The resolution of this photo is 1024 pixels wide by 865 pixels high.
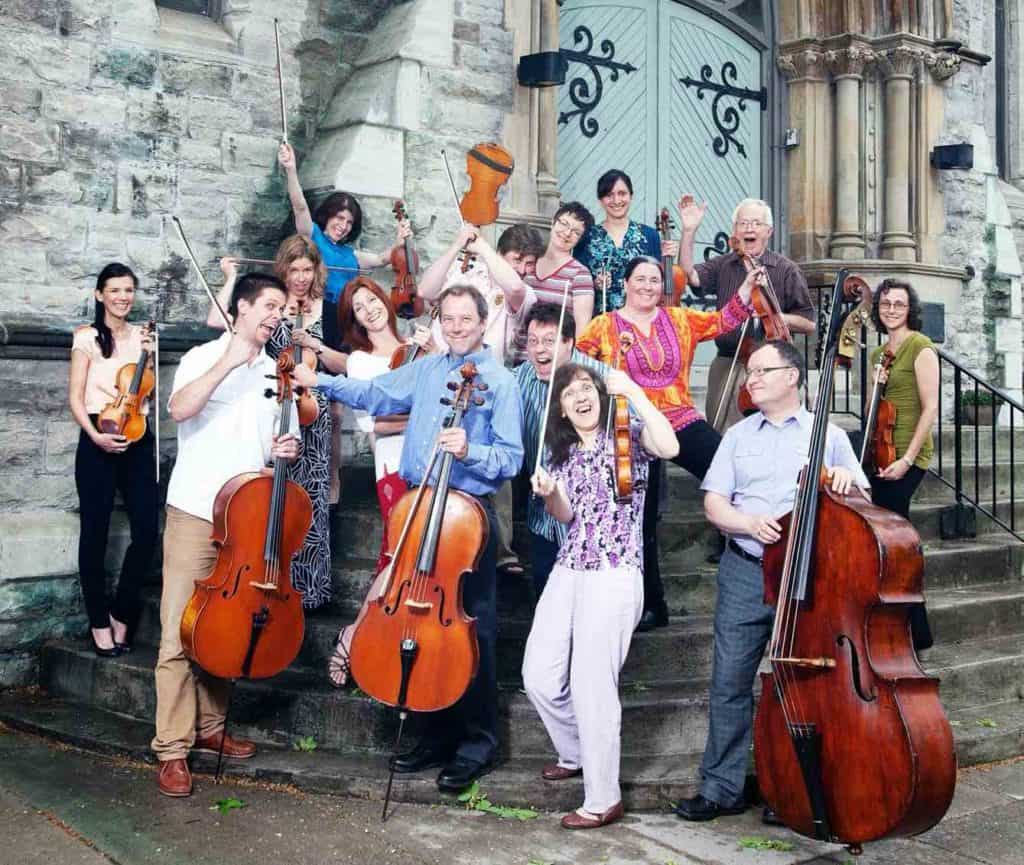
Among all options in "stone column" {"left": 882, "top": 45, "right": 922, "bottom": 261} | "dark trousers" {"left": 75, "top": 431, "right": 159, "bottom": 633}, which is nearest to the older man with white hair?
"dark trousers" {"left": 75, "top": 431, "right": 159, "bottom": 633}

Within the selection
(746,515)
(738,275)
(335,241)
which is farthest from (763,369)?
(335,241)

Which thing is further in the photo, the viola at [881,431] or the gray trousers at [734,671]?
the viola at [881,431]

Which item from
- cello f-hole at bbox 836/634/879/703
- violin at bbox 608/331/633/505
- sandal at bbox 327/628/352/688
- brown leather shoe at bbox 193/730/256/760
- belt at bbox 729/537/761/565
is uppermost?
violin at bbox 608/331/633/505

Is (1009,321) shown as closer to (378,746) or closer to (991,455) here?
(991,455)

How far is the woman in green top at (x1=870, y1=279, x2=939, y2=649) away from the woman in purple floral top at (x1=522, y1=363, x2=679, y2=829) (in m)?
1.88

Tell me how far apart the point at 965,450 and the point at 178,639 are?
5788 mm

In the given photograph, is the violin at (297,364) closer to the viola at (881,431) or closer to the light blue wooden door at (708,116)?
the viola at (881,431)

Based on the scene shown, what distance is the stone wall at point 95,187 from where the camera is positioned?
254 inches

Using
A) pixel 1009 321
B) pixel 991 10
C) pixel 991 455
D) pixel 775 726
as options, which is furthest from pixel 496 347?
pixel 991 10

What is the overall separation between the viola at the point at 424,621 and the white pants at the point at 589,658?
0.35 m

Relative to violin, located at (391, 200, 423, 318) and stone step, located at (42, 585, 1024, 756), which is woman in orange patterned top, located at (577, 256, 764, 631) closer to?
stone step, located at (42, 585, 1024, 756)

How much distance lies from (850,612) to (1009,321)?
7.37 m

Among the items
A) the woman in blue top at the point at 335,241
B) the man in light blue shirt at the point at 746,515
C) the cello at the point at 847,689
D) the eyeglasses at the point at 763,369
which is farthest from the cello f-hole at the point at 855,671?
the woman in blue top at the point at 335,241

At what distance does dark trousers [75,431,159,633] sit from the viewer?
6.03 m
